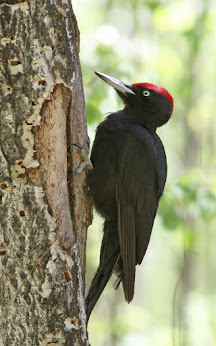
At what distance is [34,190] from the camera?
2.31 m

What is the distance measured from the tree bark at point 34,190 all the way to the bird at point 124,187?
79cm

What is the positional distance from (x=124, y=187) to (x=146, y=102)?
76 centimetres

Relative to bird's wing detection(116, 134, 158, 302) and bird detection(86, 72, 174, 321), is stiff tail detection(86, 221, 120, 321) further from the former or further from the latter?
bird's wing detection(116, 134, 158, 302)

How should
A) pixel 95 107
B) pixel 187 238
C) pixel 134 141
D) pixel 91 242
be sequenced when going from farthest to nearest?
pixel 91 242 < pixel 187 238 < pixel 95 107 < pixel 134 141

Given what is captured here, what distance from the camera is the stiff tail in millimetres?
2995

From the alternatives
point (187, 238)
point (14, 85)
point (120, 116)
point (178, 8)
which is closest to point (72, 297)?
point (14, 85)

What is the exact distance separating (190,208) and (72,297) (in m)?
2.75

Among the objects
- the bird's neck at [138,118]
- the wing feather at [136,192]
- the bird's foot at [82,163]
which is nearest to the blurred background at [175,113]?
the bird's neck at [138,118]

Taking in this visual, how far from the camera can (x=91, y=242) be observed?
21.0 feet

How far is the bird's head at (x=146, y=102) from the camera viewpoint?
369 cm

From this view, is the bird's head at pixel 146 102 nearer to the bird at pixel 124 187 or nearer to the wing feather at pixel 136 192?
the bird at pixel 124 187

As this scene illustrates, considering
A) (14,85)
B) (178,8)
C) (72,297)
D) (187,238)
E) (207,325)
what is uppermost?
(178,8)

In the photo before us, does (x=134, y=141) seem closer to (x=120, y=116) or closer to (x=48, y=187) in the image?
(x=120, y=116)

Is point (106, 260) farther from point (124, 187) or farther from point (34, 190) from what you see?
point (34, 190)
